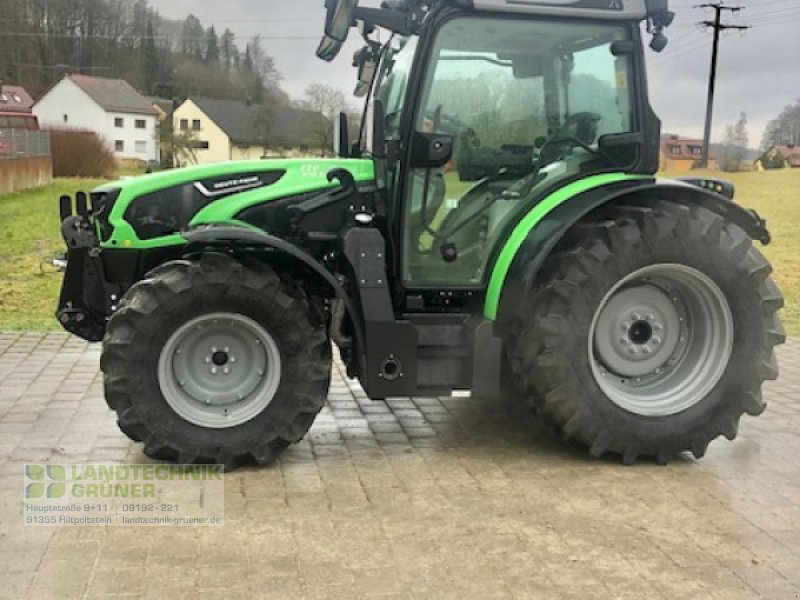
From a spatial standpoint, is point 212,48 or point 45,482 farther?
point 212,48

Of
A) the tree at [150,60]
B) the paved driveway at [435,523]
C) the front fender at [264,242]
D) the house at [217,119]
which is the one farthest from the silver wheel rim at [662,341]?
the tree at [150,60]

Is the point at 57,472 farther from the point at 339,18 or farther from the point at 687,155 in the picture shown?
the point at 687,155

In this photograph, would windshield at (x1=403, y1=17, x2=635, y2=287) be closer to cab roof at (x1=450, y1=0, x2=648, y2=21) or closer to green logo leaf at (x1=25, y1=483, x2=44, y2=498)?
cab roof at (x1=450, y1=0, x2=648, y2=21)

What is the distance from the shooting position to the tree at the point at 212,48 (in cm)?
3828

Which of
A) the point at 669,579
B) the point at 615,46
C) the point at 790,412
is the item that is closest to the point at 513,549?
the point at 669,579

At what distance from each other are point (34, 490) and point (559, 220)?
309cm

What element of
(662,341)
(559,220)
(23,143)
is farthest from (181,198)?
(23,143)

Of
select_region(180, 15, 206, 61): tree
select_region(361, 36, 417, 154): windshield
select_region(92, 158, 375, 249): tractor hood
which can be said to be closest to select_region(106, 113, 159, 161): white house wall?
select_region(180, 15, 206, 61): tree

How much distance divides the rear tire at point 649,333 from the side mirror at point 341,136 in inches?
75.7

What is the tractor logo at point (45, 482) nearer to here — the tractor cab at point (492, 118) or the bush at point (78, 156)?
the tractor cab at point (492, 118)

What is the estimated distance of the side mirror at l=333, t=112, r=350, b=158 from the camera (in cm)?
633

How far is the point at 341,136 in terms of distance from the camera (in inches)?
251

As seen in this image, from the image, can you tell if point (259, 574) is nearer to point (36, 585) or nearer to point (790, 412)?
point (36, 585)

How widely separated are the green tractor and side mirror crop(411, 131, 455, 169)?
12mm
